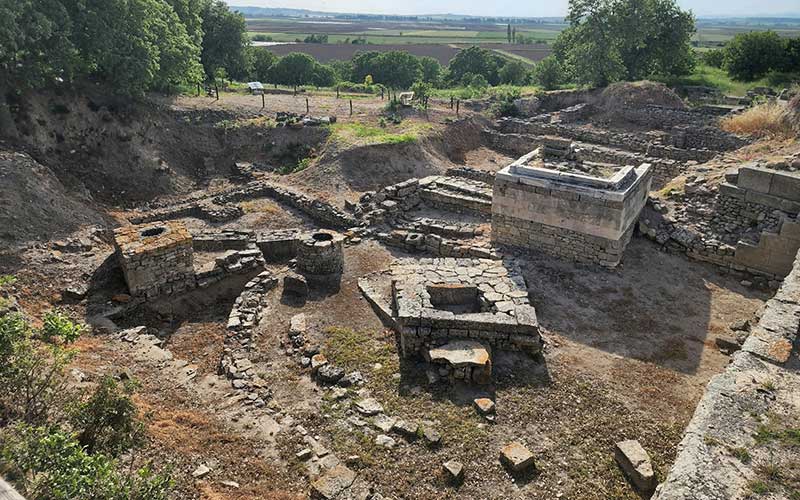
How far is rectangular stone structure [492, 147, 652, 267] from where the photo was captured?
1219cm

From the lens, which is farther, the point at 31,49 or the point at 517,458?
the point at 31,49

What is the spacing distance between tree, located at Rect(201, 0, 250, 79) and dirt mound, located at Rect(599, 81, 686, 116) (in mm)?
22849

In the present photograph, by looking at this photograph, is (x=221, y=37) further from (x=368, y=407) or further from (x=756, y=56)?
(x=756, y=56)

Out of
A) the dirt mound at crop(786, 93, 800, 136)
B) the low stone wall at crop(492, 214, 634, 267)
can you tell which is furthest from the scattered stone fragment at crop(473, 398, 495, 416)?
the dirt mound at crop(786, 93, 800, 136)

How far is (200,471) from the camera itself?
21.8ft

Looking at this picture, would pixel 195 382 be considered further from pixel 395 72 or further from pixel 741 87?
pixel 395 72

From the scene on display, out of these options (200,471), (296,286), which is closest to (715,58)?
(296,286)

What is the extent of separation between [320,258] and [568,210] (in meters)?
6.01

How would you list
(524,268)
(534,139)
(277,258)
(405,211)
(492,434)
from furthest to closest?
1. (534,139)
2. (405,211)
3. (277,258)
4. (524,268)
5. (492,434)

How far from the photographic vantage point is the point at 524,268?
41.8 feet

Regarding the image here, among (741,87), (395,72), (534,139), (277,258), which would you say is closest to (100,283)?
(277,258)

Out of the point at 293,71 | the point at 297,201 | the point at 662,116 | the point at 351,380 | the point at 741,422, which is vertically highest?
the point at 293,71

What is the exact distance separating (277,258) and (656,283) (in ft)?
31.0

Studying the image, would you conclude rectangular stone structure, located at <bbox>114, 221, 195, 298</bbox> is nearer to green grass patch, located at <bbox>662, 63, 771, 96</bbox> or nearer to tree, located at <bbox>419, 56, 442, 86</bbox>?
green grass patch, located at <bbox>662, 63, 771, 96</bbox>
